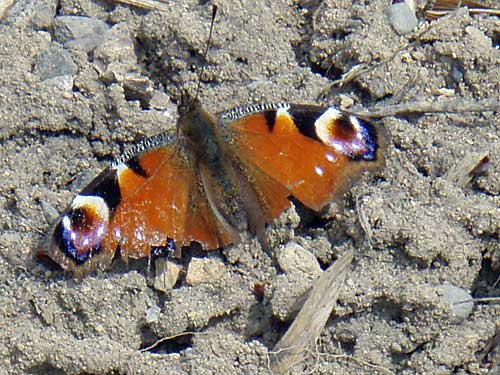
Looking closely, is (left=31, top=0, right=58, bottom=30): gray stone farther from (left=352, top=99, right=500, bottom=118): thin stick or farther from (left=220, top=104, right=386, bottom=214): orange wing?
(left=352, top=99, right=500, bottom=118): thin stick

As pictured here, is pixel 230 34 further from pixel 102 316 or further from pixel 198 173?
pixel 102 316

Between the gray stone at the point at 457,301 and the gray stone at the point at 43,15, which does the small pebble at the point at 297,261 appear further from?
the gray stone at the point at 43,15

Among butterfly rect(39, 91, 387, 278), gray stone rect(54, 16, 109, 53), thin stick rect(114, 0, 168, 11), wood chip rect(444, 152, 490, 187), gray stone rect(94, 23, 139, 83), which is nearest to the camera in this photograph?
butterfly rect(39, 91, 387, 278)

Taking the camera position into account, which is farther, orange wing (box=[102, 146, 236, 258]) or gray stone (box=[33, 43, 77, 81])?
gray stone (box=[33, 43, 77, 81])

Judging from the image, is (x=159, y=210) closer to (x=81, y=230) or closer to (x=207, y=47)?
(x=81, y=230)

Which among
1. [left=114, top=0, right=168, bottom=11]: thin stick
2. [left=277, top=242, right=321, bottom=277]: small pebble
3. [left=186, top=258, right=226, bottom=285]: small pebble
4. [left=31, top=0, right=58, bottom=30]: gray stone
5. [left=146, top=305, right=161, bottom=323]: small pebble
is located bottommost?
[left=146, top=305, right=161, bottom=323]: small pebble

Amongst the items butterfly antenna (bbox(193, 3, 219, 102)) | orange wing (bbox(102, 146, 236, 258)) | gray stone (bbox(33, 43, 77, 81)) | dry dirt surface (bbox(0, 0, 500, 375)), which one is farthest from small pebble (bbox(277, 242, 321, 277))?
gray stone (bbox(33, 43, 77, 81))

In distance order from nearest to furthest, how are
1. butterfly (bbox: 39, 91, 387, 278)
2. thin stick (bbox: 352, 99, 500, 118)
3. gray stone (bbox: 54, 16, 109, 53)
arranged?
butterfly (bbox: 39, 91, 387, 278) < thin stick (bbox: 352, 99, 500, 118) < gray stone (bbox: 54, 16, 109, 53)
